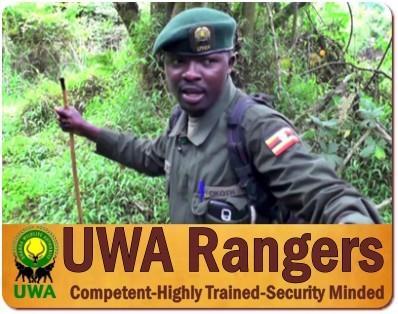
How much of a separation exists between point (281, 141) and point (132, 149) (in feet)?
1.68

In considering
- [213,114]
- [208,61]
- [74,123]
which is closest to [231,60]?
[208,61]

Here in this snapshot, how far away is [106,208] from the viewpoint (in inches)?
117

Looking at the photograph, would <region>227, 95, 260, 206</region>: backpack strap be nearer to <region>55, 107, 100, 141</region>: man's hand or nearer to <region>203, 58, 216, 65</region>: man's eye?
<region>203, 58, 216, 65</region>: man's eye

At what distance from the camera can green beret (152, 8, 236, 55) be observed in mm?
2867

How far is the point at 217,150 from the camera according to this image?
2.88 metres

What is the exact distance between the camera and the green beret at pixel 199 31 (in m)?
2.87

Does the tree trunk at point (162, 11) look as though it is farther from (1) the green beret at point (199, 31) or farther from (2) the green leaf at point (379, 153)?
(2) the green leaf at point (379, 153)

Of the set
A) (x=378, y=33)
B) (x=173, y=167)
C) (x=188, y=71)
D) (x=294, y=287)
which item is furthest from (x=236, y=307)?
(x=378, y=33)

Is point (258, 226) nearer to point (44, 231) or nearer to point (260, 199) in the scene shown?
point (260, 199)

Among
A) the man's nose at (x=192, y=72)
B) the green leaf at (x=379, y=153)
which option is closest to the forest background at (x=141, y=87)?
the green leaf at (x=379, y=153)

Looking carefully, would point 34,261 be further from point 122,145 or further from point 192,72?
point 192,72

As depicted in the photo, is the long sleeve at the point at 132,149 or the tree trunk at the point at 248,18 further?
the long sleeve at the point at 132,149

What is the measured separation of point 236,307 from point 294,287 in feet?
0.64

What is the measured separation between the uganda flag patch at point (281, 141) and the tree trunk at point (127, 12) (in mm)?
583
